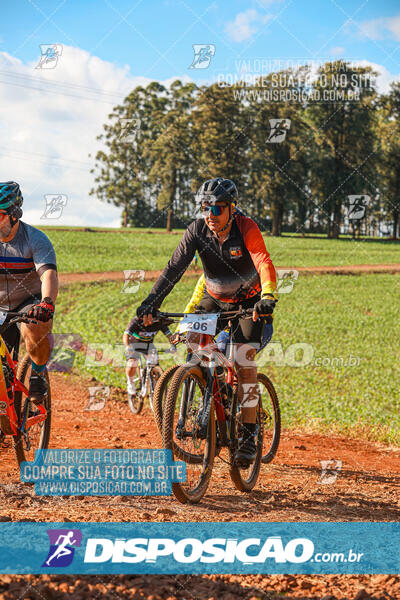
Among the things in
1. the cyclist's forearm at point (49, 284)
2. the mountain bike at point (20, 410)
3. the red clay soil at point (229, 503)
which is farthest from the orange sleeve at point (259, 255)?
the mountain bike at point (20, 410)

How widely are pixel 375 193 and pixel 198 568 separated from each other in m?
73.3

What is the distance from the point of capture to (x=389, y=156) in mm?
71500

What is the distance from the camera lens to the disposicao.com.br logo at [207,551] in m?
3.65

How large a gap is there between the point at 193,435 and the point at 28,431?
1854mm

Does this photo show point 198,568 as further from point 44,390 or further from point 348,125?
point 348,125

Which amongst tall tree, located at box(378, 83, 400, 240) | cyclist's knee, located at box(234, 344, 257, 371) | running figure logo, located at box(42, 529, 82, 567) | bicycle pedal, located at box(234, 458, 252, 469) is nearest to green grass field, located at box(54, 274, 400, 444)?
bicycle pedal, located at box(234, 458, 252, 469)

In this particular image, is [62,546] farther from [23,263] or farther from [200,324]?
[23,263]

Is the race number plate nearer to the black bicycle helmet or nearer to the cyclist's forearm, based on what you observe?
the black bicycle helmet

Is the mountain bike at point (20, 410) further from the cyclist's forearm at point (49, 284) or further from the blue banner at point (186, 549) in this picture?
the blue banner at point (186, 549)

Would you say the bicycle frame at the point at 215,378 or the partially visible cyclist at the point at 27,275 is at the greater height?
the partially visible cyclist at the point at 27,275

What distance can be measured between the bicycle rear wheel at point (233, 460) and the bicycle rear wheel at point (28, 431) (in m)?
1.79

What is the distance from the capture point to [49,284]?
209 inches

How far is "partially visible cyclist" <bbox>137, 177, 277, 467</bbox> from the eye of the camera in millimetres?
5168

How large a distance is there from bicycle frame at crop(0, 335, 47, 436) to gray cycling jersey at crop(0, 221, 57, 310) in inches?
20.9
